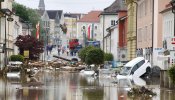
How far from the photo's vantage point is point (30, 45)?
12488 centimetres

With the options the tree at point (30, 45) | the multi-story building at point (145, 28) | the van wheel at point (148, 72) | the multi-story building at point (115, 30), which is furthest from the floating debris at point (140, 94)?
the tree at point (30, 45)

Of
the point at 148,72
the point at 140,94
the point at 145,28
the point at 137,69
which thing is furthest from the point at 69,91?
the point at 145,28

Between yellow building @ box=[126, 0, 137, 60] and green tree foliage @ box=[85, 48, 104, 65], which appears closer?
yellow building @ box=[126, 0, 137, 60]

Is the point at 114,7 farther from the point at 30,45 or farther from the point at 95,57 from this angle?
the point at 95,57

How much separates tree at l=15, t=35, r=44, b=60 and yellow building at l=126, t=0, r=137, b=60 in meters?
32.4

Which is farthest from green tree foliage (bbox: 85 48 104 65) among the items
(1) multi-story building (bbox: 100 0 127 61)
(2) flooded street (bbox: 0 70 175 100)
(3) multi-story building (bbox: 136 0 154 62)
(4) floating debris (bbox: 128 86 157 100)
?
(4) floating debris (bbox: 128 86 157 100)

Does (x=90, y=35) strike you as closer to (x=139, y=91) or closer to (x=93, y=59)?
(x=93, y=59)

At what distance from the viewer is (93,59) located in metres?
97.6

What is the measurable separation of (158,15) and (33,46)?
58909 millimetres

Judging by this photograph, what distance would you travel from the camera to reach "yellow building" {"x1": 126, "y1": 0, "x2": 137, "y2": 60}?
89.1 meters

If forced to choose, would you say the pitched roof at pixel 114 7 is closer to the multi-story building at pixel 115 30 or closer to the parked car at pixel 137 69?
the multi-story building at pixel 115 30

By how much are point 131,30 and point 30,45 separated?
37.7 meters

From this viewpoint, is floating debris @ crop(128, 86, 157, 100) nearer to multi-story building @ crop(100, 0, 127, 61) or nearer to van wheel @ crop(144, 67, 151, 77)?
van wheel @ crop(144, 67, 151, 77)

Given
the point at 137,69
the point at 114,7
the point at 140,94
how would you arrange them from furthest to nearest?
the point at 114,7
the point at 137,69
the point at 140,94
